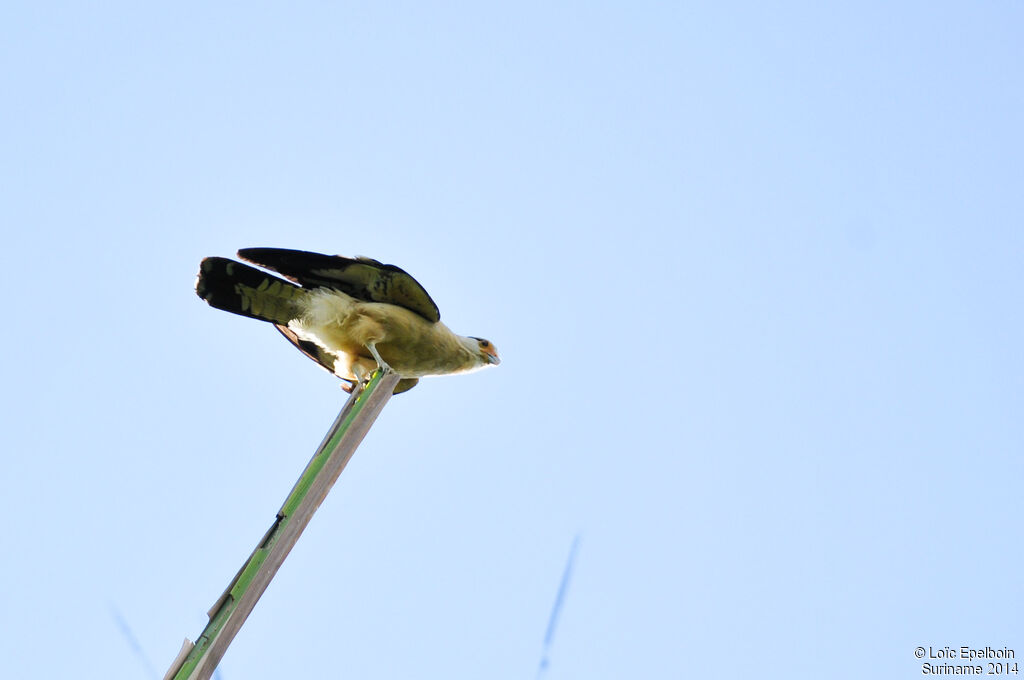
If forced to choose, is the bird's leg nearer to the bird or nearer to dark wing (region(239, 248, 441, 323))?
the bird

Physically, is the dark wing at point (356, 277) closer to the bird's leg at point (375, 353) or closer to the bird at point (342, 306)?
the bird at point (342, 306)

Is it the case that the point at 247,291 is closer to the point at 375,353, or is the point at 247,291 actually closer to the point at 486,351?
the point at 375,353

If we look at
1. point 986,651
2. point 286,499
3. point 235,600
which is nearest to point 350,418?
point 286,499

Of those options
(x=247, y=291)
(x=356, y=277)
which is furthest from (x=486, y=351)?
(x=247, y=291)

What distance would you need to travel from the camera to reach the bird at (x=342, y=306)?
269 inches

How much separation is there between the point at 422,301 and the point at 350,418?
2626 millimetres

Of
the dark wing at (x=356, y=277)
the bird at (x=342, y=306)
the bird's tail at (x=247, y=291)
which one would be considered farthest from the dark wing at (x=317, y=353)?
the dark wing at (x=356, y=277)

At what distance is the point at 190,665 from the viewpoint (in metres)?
3.69

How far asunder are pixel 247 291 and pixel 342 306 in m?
0.65

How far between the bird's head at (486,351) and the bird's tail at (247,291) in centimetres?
147

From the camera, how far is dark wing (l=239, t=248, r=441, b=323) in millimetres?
6906

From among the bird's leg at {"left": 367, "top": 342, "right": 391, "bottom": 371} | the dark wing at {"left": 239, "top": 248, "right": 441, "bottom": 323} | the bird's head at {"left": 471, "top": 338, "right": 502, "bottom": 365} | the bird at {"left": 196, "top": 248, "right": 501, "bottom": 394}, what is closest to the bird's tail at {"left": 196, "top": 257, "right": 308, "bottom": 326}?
the bird at {"left": 196, "top": 248, "right": 501, "bottom": 394}

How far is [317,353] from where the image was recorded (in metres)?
7.56

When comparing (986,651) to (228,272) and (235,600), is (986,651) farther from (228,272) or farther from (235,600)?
A: (228,272)
